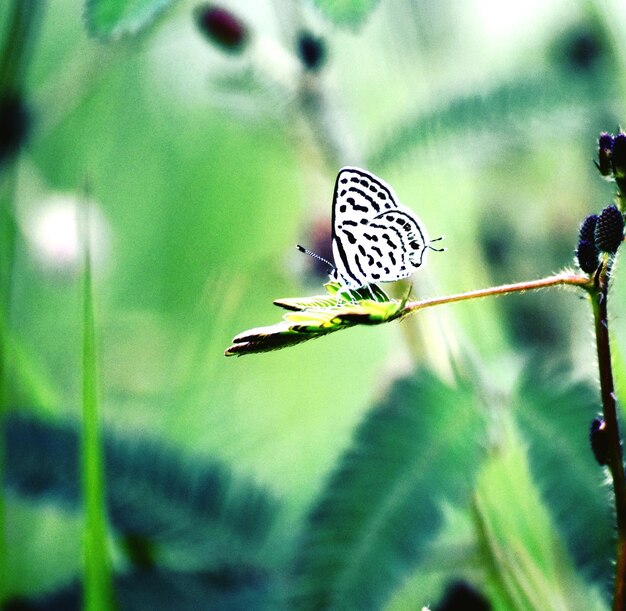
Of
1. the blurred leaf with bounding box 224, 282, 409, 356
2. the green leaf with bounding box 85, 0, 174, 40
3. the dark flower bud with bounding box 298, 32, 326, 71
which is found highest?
the green leaf with bounding box 85, 0, 174, 40

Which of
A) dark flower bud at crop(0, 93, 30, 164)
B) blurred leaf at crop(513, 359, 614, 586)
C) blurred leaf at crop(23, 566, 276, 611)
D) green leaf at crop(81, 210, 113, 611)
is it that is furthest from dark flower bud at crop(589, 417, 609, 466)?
dark flower bud at crop(0, 93, 30, 164)

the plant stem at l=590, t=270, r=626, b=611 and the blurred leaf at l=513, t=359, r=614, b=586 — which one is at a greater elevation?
the plant stem at l=590, t=270, r=626, b=611

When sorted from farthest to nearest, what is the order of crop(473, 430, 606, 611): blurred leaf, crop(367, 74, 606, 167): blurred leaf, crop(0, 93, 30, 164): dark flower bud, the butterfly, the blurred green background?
1. crop(0, 93, 30, 164): dark flower bud
2. crop(367, 74, 606, 167): blurred leaf
3. the blurred green background
4. crop(473, 430, 606, 611): blurred leaf
5. the butterfly

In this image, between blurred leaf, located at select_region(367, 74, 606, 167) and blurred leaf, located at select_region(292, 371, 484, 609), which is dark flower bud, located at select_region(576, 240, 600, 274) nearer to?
blurred leaf, located at select_region(292, 371, 484, 609)

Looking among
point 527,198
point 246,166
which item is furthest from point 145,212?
point 527,198

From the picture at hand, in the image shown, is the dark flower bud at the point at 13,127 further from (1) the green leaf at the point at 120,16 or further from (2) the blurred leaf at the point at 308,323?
(2) the blurred leaf at the point at 308,323

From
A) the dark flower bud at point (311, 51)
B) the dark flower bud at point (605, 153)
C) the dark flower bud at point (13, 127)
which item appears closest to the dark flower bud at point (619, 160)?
the dark flower bud at point (605, 153)

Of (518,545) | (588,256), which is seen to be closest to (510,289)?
(588,256)

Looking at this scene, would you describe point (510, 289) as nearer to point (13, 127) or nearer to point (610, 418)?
point (610, 418)
